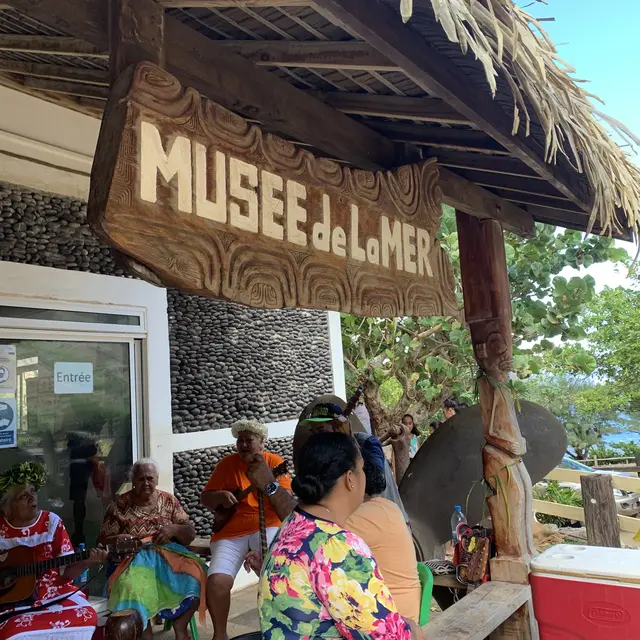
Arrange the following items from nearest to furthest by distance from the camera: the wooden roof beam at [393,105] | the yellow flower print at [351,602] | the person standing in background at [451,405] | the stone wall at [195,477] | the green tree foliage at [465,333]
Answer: the yellow flower print at [351,602] → the wooden roof beam at [393,105] → the stone wall at [195,477] → the green tree foliage at [465,333] → the person standing in background at [451,405]

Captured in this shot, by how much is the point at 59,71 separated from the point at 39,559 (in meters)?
2.17

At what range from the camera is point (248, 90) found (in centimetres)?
199

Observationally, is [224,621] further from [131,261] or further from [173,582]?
[131,261]

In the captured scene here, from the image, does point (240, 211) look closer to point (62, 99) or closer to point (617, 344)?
point (62, 99)

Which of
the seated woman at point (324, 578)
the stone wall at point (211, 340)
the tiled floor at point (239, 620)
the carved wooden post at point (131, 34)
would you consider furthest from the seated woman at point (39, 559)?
the carved wooden post at point (131, 34)

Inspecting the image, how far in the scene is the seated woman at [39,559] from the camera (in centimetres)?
258

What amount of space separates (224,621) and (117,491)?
127cm

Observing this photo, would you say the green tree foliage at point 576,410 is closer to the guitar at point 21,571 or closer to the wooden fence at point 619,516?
the wooden fence at point 619,516

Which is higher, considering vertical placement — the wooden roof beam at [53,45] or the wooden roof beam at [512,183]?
the wooden roof beam at [53,45]

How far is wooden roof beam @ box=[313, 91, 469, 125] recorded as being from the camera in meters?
2.34

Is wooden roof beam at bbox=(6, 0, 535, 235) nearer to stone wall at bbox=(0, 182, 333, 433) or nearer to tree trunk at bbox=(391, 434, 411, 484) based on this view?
stone wall at bbox=(0, 182, 333, 433)

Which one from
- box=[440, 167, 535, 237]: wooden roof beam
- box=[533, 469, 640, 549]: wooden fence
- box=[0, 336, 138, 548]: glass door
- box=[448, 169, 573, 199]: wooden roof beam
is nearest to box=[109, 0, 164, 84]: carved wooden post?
box=[440, 167, 535, 237]: wooden roof beam

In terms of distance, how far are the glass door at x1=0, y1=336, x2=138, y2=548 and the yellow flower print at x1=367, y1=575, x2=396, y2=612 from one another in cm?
259

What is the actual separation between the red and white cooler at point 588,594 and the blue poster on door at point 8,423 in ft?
9.06
